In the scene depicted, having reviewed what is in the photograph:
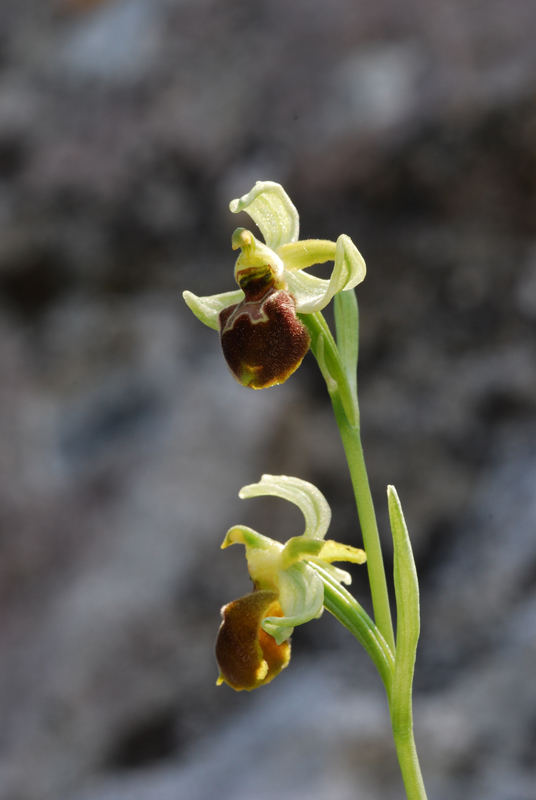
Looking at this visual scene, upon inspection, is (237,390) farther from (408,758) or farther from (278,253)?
(408,758)

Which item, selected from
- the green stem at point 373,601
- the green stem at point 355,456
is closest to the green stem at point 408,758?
the green stem at point 373,601

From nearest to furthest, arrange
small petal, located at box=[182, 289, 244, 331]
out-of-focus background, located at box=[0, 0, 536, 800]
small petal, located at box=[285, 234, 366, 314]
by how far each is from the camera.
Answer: small petal, located at box=[285, 234, 366, 314] → small petal, located at box=[182, 289, 244, 331] → out-of-focus background, located at box=[0, 0, 536, 800]

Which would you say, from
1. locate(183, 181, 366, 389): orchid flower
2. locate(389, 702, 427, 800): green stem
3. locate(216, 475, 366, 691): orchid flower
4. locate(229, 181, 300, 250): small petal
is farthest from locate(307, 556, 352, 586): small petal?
locate(229, 181, 300, 250): small petal

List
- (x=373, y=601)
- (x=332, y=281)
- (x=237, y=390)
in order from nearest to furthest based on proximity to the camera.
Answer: (x=332, y=281)
(x=373, y=601)
(x=237, y=390)

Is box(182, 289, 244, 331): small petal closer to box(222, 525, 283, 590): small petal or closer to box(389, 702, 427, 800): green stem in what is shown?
box(222, 525, 283, 590): small petal

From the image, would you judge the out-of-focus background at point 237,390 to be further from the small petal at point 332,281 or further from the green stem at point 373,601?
the small petal at point 332,281

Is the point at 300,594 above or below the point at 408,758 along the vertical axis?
above

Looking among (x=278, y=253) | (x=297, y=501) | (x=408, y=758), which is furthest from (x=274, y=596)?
(x=278, y=253)
